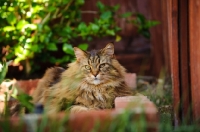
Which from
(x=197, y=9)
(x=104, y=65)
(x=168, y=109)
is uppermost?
(x=197, y=9)

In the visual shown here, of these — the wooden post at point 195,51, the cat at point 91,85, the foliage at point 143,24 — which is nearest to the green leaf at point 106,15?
the foliage at point 143,24

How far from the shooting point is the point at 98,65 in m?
4.46

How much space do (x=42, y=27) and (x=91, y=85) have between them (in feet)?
5.35

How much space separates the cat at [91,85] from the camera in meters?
4.36

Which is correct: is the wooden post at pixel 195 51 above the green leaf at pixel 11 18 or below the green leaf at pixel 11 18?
below

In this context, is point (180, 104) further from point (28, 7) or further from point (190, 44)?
point (28, 7)

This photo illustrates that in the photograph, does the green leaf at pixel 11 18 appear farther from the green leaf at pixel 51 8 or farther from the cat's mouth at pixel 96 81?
the cat's mouth at pixel 96 81

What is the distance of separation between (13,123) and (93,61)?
1428 mm

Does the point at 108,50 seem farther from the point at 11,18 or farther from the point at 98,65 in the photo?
the point at 11,18

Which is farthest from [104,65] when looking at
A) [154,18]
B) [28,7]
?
[154,18]

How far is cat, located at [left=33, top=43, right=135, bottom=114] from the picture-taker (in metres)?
4.36

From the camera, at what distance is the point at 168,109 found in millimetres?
4477

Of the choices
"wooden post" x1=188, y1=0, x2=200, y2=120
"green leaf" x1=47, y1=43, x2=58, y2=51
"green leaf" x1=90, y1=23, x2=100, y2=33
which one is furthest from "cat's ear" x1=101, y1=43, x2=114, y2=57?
"green leaf" x1=47, y1=43, x2=58, y2=51

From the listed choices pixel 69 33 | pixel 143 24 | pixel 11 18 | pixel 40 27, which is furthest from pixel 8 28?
pixel 143 24
